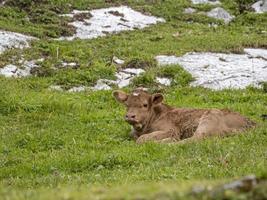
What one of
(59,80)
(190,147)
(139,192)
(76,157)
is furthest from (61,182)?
(59,80)

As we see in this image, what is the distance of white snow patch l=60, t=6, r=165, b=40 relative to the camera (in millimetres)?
35688

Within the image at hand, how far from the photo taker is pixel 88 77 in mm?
26281

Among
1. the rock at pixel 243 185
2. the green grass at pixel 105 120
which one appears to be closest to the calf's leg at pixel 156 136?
the green grass at pixel 105 120

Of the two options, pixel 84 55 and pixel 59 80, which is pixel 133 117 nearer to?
pixel 59 80

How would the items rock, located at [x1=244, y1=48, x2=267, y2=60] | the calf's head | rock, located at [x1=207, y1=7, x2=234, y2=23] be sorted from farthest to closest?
rock, located at [x1=207, y1=7, x2=234, y2=23]
rock, located at [x1=244, y1=48, x2=267, y2=60]
the calf's head

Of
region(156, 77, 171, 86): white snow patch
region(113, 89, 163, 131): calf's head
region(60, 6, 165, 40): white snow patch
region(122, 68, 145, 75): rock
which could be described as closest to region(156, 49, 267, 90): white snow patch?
region(156, 77, 171, 86): white snow patch

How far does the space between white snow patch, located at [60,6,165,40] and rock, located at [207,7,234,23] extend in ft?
12.2

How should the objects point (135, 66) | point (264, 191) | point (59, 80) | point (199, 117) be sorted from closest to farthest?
point (264, 191) → point (199, 117) → point (59, 80) → point (135, 66)

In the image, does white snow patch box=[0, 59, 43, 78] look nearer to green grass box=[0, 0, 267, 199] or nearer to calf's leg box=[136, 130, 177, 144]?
green grass box=[0, 0, 267, 199]

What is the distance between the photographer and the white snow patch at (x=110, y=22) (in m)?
35.7

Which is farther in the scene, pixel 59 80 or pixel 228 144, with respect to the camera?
pixel 59 80

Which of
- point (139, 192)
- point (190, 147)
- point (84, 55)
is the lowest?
point (84, 55)

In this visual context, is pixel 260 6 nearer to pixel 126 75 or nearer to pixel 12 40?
pixel 12 40

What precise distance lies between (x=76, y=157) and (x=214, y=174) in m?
4.25
